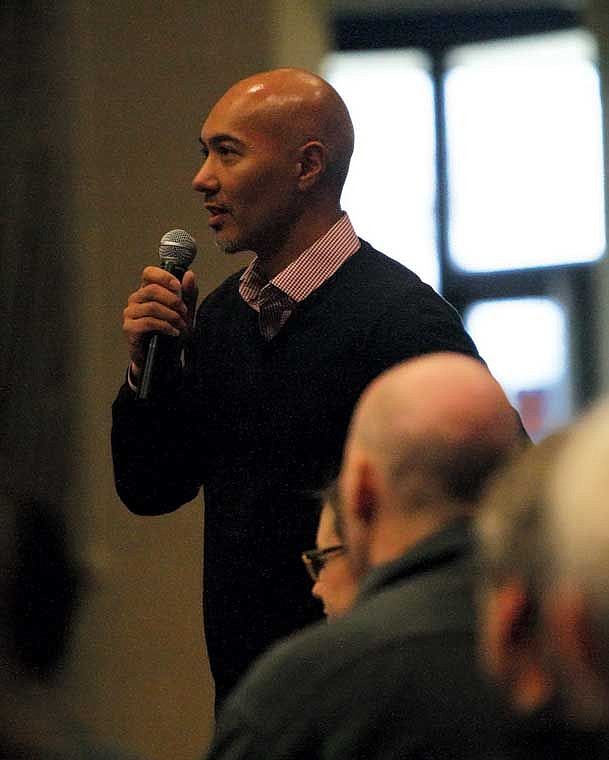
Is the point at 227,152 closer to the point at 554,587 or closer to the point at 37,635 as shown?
the point at 37,635

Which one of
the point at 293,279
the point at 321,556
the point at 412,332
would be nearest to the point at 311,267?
the point at 293,279

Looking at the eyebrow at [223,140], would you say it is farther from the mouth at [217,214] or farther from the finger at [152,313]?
the finger at [152,313]

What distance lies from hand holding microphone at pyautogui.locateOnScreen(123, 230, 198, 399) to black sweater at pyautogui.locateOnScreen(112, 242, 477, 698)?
3.9 inches

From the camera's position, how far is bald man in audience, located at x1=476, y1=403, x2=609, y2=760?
38.5 inches

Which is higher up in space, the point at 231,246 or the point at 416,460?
the point at 416,460

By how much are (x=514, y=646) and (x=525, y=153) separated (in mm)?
6241

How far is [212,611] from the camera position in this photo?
2693mm

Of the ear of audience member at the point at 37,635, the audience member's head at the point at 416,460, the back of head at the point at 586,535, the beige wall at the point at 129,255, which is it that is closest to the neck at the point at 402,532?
the audience member's head at the point at 416,460

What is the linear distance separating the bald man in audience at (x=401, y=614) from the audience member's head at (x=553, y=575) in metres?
0.20

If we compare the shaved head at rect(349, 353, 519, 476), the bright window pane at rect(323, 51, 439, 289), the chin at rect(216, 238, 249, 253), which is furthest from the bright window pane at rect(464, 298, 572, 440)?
the shaved head at rect(349, 353, 519, 476)

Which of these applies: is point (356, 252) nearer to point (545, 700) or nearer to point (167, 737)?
point (545, 700)

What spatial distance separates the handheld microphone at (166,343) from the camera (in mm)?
2672

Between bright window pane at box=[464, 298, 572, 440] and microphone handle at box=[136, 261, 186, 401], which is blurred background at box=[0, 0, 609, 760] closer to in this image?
microphone handle at box=[136, 261, 186, 401]

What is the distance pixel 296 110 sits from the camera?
290 cm
